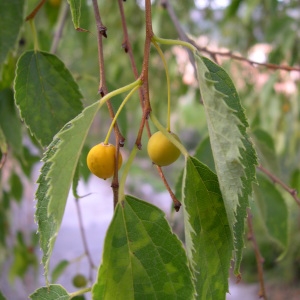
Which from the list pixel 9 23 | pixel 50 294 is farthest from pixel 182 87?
pixel 50 294

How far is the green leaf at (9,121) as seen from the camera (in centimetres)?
80

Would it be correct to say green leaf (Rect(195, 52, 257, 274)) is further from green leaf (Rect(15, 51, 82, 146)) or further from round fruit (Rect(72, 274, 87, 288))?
round fruit (Rect(72, 274, 87, 288))

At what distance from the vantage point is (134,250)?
1.40 feet

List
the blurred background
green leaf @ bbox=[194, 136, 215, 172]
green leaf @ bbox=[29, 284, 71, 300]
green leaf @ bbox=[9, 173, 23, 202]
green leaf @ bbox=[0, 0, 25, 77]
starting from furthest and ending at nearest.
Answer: green leaf @ bbox=[9, 173, 23, 202], the blurred background, green leaf @ bbox=[194, 136, 215, 172], green leaf @ bbox=[0, 0, 25, 77], green leaf @ bbox=[29, 284, 71, 300]

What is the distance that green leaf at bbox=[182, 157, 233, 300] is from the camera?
0.45 meters

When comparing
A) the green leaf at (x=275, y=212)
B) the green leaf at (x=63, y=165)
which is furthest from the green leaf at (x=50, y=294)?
the green leaf at (x=275, y=212)

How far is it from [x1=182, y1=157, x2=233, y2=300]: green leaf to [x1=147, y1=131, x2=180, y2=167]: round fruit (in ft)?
0.05

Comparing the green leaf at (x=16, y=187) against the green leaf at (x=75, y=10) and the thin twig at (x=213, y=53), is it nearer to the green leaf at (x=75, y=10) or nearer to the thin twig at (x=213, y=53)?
the thin twig at (x=213, y=53)

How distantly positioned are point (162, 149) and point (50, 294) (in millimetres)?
187

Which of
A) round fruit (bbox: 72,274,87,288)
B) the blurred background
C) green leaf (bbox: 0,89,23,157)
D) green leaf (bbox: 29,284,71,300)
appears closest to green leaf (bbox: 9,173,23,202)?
the blurred background

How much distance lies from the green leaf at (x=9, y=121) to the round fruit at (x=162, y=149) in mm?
394

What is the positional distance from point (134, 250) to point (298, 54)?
136cm

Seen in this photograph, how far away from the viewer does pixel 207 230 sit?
1.48ft

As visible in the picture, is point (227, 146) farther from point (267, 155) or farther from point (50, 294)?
point (267, 155)
